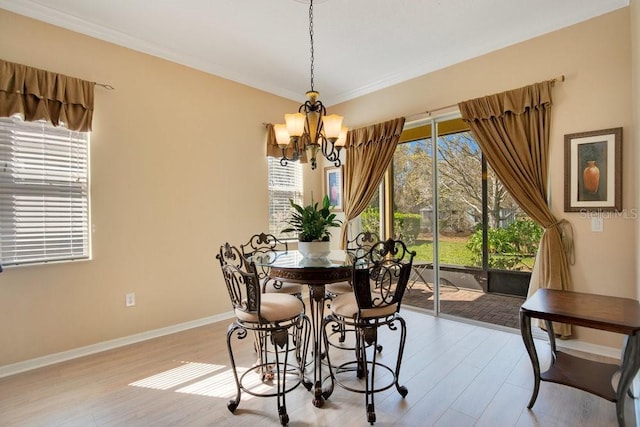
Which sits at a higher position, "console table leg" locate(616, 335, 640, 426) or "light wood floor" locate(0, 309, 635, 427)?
"console table leg" locate(616, 335, 640, 426)

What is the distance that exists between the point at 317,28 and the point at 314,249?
2110mm

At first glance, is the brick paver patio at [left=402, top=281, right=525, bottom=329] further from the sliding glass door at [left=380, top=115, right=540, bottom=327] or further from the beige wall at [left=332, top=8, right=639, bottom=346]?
the beige wall at [left=332, top=8, right=639, bottom=346]

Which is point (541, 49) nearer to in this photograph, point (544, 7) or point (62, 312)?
point (544, 7)

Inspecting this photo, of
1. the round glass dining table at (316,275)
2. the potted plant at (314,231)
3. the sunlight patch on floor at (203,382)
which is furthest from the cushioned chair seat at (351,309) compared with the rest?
the sunlight patch on floor at (203,382)

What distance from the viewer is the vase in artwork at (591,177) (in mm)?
2750

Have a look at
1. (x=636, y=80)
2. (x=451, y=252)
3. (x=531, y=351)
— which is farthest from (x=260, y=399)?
(x=636, y=80)

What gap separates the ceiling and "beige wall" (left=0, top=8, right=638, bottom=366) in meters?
0.13

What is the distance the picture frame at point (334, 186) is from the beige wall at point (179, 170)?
114 centimetres

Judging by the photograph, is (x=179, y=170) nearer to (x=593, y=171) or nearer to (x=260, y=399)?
(x=260, y=399)

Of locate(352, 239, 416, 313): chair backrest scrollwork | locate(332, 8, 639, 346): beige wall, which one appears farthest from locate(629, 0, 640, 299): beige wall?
locate(352, 239, 416, 313): chair backrest scrollwork

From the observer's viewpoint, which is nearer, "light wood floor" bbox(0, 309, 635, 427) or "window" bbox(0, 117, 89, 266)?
"light wood floor" bbox(0, 309, 635, 427)

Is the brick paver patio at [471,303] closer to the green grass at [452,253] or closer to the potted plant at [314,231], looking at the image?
the green grass at [452,253]

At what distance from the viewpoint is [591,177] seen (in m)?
2.77

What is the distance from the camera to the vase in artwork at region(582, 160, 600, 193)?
2750 millimetres
